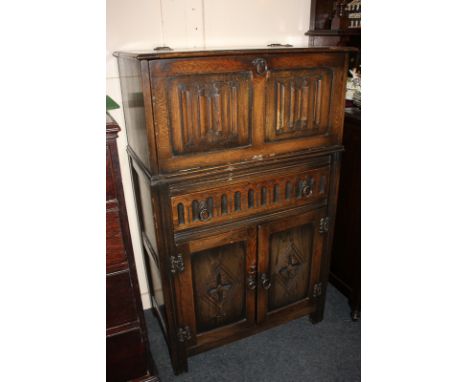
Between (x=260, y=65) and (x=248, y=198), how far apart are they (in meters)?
0.51

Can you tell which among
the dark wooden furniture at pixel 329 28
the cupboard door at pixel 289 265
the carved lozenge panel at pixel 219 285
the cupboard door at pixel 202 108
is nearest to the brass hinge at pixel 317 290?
the cupboard door at pixel 289 265

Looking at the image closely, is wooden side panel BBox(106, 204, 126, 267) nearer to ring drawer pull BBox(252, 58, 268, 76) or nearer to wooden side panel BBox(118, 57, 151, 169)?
wooden side panel BBox(118, 57, 151, 169)

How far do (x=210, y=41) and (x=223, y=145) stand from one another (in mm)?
664

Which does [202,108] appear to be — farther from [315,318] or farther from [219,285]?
[315,318]

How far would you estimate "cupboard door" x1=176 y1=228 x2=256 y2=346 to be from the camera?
146 centimetres

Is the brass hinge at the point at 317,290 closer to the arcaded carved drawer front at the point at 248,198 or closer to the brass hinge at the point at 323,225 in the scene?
the brass hinge at the point at 323,225

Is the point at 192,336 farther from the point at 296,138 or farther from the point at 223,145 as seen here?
the point at 296,138

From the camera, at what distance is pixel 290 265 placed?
5.56ft

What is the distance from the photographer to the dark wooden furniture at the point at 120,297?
114 cm

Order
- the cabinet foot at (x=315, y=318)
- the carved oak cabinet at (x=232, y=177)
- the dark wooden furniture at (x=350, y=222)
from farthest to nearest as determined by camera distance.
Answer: the cabinet foot at (x=315, y=318) → the dark wooden furniture at (x=350, y=222) → the carved oak cabinet at (x=232, y=177)

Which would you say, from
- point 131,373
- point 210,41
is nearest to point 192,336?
point 131,373

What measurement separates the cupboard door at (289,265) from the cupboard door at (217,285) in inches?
2.3

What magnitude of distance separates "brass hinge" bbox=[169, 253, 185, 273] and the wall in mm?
562

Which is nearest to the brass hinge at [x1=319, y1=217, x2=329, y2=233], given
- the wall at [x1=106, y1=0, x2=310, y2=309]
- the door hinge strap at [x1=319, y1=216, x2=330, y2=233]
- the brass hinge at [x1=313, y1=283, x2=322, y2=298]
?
the door hinge strap at [x1=319, y1=216, x2=330, y2=233]
